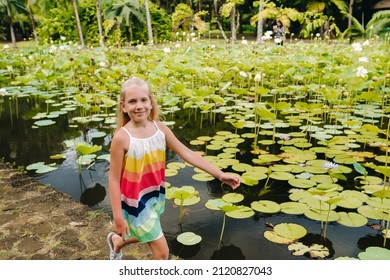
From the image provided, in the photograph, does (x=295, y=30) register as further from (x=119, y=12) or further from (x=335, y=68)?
(x=335, y=68)

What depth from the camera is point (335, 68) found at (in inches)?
229

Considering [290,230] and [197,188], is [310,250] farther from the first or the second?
[197,188]

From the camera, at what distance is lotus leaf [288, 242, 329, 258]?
1996 mm

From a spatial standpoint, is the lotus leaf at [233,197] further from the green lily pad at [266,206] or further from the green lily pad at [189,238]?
the green lily pad at [189,238]

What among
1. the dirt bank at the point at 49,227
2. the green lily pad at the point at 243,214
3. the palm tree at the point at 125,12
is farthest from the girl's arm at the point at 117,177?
the palm tree at the point at 125,12

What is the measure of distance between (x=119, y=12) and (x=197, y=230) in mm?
18773

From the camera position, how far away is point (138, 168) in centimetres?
155

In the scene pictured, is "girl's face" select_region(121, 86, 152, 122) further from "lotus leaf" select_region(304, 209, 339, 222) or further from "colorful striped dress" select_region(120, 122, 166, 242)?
"lotus leaf" select_region(304, 209, 339, 222)

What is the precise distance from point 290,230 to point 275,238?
107mm

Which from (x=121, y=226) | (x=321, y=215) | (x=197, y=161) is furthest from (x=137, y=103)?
(x=321, y=215)

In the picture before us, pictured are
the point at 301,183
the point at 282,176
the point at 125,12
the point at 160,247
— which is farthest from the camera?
the point at 125,12

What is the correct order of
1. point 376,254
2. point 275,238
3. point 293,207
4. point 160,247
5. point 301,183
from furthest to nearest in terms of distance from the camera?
point 301,183
point 293,207
point 275,238
point 376,254
point 160,247

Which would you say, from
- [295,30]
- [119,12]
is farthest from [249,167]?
[295,30]

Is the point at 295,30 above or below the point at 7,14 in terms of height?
below
